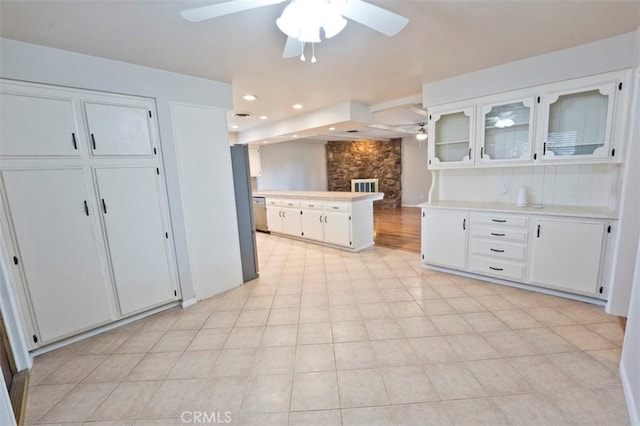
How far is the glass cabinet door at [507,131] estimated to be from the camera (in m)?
2.77

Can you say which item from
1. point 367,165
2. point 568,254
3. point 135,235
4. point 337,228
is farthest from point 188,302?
point 367,165

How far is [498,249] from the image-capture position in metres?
2.89

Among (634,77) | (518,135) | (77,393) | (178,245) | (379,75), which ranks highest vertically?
(379,75)

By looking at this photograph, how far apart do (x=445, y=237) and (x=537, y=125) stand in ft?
4.72

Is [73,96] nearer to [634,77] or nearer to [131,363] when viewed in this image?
[131,363]

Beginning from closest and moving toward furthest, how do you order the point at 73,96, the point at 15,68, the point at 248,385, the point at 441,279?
1. the point at 248,385
2. the point at 15,68
3. the point at 73,96
4. the point at 441,279

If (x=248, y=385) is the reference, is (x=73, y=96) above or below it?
above

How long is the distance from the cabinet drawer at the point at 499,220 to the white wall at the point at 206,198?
273 centimetres

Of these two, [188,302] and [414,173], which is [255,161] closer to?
[188,302]

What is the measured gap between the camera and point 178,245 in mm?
2736

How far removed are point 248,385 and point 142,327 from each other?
1.36 m

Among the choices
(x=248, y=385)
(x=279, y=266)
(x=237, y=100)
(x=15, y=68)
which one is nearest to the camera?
(x=248, y=385)

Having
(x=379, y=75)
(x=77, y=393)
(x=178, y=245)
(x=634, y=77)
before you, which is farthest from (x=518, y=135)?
(x=77, y=393)

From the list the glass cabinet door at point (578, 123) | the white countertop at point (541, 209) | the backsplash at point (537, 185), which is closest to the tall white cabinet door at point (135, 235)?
the white countertop at point (541, 209)
